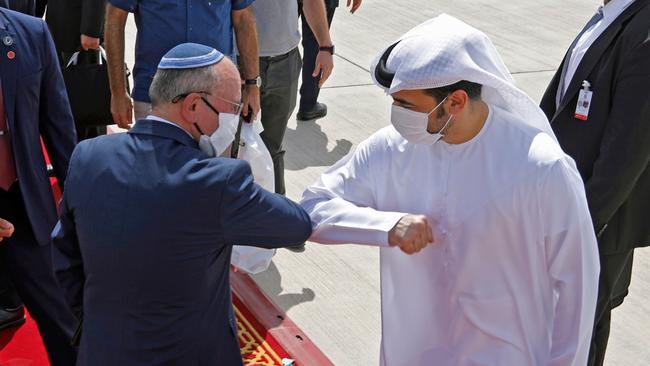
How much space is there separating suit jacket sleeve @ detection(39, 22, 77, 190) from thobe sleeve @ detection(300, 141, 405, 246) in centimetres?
117

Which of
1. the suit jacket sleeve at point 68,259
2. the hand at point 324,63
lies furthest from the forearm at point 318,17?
the suit jacket sleeve at point 68,259

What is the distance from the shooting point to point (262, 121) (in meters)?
5.66

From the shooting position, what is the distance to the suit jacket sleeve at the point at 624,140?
3.61 metres

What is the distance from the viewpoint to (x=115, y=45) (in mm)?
4828

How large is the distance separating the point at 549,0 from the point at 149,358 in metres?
9.21

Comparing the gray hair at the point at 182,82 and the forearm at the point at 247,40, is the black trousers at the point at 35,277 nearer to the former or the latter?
the gray hair at the point at 182,82

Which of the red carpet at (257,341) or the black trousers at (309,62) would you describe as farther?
the black trousers at (309,62)

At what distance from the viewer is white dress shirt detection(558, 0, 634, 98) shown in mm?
3820

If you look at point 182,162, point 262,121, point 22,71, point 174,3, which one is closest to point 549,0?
point 262,121

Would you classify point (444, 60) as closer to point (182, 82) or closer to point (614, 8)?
point (182, 82)

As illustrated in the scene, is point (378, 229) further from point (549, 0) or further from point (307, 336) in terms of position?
point (549, 0)

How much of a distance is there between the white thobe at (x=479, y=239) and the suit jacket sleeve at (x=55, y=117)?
1.17 meters

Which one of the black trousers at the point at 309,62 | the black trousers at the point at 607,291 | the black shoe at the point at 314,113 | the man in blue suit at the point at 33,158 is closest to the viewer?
the man in blue suit at the point at 33,158

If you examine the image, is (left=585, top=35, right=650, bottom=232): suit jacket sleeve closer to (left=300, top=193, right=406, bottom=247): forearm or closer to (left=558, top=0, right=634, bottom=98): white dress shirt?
(left=558, top=0, right=634, bottom=98): white dress shirt
